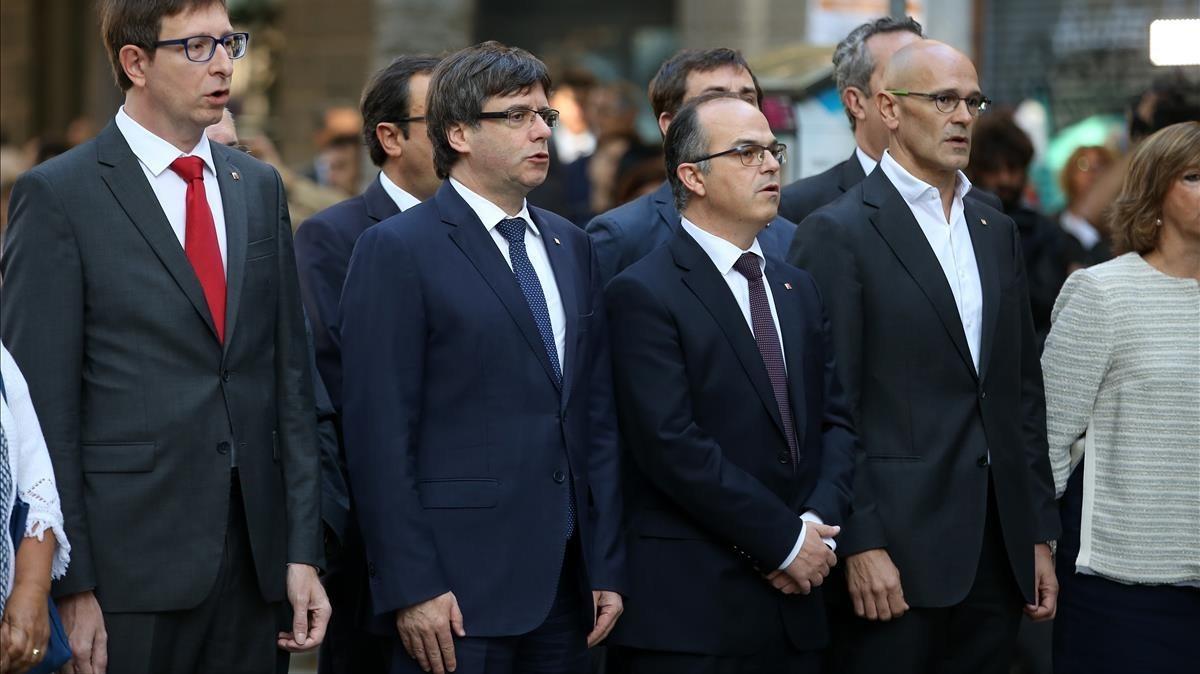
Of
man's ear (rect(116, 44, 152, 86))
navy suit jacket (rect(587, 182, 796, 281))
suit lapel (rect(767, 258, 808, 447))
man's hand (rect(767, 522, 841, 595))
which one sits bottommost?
man's hand (rect(767, 522, 841, 595))

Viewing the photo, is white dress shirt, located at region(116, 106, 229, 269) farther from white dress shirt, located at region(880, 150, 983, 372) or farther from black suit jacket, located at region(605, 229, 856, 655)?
white dress shirt, located at region(880, 150, 983, 372)

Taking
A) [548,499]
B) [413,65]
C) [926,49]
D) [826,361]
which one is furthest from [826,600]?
[413,65]

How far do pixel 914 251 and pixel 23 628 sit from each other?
8.81ft

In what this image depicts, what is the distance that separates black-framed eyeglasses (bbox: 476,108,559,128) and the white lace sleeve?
143 centimetres

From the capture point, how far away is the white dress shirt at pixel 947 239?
208 inches

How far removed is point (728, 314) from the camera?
196 inches

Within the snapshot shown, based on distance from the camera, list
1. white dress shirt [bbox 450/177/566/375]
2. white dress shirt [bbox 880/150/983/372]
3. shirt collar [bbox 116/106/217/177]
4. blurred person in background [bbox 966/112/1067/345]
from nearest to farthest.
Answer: shirt collar [bbox 116/106/217/177], white dress shirt [bbox 450/177/566/375], white dress shirt [bbox 880/150/983/372], blurred person in background [bbox 966/112/1067/345]

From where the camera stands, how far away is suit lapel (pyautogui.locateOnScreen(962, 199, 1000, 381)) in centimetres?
522

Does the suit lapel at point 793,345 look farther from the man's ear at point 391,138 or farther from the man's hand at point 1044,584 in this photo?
the man's ear at point 391,138

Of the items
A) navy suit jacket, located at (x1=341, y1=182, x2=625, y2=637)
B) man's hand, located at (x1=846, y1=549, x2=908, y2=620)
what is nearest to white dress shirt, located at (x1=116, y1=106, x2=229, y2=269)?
navy suit jacket, located at (x1=341, y1=182, x2=625, y2=637)

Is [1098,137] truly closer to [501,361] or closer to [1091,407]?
[1091,407]

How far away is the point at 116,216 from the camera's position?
4.38 meters

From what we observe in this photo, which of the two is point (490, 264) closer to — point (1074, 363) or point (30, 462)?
point (30, 462)

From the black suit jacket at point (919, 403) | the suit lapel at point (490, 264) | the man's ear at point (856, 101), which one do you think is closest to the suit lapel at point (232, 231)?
the suit lapel at point (490, 264)
